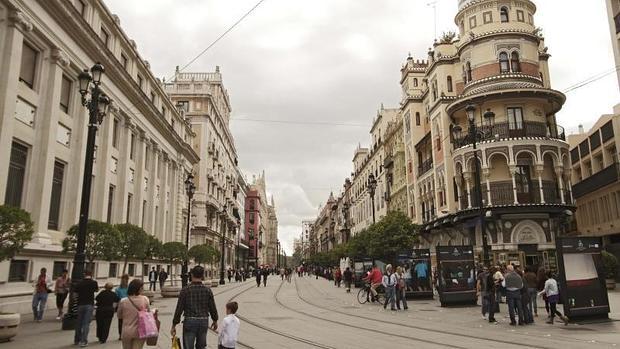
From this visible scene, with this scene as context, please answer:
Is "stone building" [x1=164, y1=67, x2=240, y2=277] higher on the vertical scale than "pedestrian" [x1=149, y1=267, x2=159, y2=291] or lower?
higher

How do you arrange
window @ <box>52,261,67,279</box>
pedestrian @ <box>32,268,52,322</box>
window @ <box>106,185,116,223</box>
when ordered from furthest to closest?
window @ <box>106,185,116,223</box> < window @ <box>52,261,67,279</box> < pedestrian @ <box>32,268,52,322</box>

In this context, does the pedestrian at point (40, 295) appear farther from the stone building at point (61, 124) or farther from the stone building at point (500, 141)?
the stone building at point (500, 141)

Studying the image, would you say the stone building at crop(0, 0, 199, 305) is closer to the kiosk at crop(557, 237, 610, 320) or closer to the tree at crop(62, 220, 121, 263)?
the tree at crop(62, 220, 121, 263)

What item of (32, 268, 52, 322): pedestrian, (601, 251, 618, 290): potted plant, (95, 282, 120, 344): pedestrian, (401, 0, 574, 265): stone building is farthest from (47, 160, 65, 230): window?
(601, 251, 618, 290): potted plant

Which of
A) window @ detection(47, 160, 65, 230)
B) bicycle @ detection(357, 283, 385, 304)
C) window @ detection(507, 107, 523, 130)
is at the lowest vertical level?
bicycle @ detection(357, 283, 385, 304)

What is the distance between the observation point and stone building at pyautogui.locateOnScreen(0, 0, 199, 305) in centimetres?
1864

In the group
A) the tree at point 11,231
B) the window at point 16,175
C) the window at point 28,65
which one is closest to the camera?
the tree at point 11,231

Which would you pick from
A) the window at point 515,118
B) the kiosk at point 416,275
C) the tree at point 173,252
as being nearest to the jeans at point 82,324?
the kiosk at point 416,275

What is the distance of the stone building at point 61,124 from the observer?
18641mm

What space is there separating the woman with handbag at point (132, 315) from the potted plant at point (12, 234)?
5514mm

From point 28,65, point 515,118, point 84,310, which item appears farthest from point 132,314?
point 515,118

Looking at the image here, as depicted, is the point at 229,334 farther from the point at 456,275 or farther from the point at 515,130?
the point at 515,130

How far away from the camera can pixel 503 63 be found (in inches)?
1394

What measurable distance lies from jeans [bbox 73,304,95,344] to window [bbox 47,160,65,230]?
13.0m
